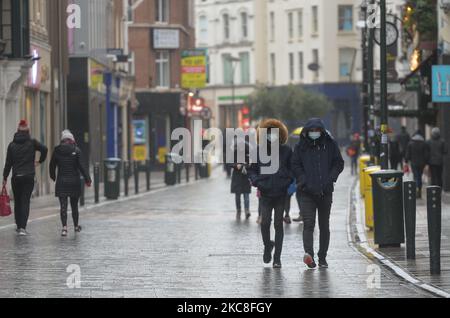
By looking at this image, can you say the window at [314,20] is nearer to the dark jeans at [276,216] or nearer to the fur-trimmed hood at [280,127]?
the fur-trimmed hood at [280,127]

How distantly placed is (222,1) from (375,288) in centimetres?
10791

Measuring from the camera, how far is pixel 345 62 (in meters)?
113

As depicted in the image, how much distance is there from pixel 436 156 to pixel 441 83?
9.23 m

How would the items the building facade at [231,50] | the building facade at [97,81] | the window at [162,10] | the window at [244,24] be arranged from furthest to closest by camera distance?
the window at [244,24], the building facade at [231,50], the window at [162,10], the building facade at [97,81]

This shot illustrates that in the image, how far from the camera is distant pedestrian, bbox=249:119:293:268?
1914cm

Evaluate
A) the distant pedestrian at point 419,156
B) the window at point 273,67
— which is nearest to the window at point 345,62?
the window at point 273,67

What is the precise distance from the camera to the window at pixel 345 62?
113 meters

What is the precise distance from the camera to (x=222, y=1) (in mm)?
122938

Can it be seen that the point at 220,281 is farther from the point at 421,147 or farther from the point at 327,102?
the point at 327,102

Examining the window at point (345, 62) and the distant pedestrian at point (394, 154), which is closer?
the distant pedestrian at point (394, 154)

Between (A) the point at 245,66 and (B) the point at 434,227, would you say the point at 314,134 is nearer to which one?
(B) the point at 434,227

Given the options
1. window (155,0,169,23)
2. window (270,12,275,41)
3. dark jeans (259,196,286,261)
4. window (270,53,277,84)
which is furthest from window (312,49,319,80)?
dark jeans (259,196,286,261)

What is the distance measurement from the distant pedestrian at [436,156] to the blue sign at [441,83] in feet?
29.4

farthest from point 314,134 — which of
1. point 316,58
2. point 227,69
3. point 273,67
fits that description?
point 227,69
